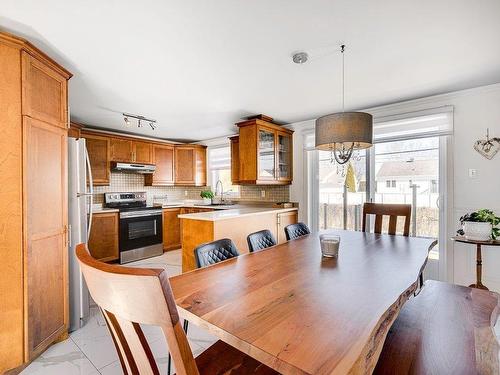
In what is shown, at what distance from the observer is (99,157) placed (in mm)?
4293

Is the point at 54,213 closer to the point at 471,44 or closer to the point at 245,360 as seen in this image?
the point at 245,360

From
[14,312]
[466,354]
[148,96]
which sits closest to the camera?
[466,354]

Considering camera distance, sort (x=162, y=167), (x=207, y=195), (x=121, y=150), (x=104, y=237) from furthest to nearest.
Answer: (x=207, y=195) → (x=162, y=167) → (x=121, y=150) → (x=104, y=237)

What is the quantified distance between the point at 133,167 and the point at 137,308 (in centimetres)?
450

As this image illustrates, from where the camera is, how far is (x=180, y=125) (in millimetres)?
4395

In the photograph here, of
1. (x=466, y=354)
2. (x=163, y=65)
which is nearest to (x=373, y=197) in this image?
(x=466, y=354)

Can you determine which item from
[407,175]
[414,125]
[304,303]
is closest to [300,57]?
[304,303]

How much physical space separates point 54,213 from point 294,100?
2786 mm

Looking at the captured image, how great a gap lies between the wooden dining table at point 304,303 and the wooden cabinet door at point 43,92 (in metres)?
1.70

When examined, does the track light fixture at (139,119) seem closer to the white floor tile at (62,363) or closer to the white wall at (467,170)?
the white floor tile at (62,363)

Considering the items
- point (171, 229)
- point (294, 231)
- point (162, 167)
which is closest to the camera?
point (294, 231)

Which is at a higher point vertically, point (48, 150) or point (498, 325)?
point (48, 150)

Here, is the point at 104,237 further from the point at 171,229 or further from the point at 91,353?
the point at 91,353

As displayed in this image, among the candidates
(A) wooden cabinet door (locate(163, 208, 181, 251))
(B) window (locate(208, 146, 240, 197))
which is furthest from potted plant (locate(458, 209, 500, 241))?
(A) wooden cabinet door (locate(163, 208, 181, 251))
